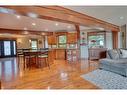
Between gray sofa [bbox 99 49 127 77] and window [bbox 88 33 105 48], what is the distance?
15.5 ft

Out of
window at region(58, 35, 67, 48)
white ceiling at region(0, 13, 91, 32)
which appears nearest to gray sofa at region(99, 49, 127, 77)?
white ceiling at region(0, 13, 91, 32)

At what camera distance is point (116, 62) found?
17.1ft

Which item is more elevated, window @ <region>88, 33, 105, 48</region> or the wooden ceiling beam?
the wooden ceiling beam

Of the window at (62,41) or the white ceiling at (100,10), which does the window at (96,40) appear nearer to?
the window at (62,41)

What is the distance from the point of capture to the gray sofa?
4879 mm

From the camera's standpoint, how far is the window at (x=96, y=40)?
1089 centimetres

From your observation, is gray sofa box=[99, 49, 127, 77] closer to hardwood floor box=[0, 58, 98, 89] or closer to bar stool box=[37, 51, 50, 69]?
hardwood floor box=[0, 58, 98, 89]

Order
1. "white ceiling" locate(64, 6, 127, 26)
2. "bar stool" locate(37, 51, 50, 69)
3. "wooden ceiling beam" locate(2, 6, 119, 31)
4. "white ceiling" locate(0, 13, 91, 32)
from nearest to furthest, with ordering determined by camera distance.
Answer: "wooden ceiling beam" locate(2, 6, 119, 31) < "white ceiling" locate(64, 6, 127, 26) < "white ceiling" locate(0, 13, 91, 32) < "bar stool" locate(37, 51, 50, 69)

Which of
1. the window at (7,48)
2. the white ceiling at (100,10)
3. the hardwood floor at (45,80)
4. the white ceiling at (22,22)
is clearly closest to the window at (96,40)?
the white ceiling at (22,22)

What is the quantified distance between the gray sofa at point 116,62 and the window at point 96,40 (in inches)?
187

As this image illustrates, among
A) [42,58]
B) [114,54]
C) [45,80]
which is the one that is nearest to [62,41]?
[42,58]

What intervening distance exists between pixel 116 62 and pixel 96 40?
6.00 meters
